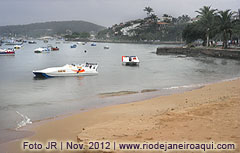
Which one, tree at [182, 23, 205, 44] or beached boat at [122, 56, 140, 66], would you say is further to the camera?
tree at [182, 23, 205, 44]

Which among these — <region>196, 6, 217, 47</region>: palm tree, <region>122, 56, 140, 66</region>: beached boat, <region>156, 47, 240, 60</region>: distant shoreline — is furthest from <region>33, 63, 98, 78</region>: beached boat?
<region>196, 6, 217, 47</region>: palm tree

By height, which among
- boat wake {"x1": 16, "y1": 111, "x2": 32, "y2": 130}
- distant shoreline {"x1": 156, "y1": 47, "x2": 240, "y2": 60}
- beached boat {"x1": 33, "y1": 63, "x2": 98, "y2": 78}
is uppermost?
distant shoreline {"x1": 156, "y1": 47, "x2": 240, "y2": 60}

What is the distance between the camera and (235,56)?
67.4 m

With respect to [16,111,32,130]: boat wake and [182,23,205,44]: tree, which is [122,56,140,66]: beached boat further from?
[182,23,205,44]: tree

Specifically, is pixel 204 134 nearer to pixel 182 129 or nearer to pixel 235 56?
pixel 182 129

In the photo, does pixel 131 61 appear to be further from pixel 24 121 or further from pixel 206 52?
pixel 24 121

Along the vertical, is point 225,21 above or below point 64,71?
above

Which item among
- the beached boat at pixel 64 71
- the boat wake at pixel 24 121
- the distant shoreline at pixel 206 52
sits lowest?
the boat wake at pixel 24 121

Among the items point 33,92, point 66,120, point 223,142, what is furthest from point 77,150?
point 33,92

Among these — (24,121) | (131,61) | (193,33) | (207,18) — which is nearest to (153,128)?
(24,121)

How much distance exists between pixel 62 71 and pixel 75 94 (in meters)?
14.3

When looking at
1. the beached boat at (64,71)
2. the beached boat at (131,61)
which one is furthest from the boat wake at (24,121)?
the beached boat at (131,61)

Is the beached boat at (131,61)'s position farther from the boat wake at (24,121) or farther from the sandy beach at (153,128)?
the sandy beach at (153,128)

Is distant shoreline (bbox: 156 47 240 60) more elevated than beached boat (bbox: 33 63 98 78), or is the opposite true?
distant shoreline (bbox: 156 47 240 60)
